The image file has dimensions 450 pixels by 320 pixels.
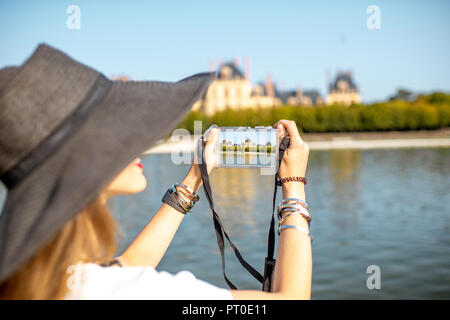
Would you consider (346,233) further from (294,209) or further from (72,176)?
(72,176)

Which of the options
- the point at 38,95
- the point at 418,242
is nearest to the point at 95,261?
the point at 38,95

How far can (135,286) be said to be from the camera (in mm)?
918

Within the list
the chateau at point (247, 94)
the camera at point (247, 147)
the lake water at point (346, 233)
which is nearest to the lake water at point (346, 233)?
the lake water at point (346, 233)

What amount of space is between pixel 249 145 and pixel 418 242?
5814mm

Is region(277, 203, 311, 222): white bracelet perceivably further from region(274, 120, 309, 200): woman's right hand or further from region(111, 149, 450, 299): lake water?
region(111, 149, 450, 299): lake water

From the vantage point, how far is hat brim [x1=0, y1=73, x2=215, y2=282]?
32.5 inches

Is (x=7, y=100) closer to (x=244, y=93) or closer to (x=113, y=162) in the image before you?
(x=113, y=162)

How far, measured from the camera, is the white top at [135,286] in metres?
0.92

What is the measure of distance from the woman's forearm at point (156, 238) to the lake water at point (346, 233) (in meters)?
0.45

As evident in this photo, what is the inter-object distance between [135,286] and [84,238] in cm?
16

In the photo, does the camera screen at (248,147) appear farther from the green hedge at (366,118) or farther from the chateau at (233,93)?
the chateau at (233,93)

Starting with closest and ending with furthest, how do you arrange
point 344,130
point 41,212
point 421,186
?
point 41,212, point 421,186, point 344,130

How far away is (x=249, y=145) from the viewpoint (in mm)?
1229

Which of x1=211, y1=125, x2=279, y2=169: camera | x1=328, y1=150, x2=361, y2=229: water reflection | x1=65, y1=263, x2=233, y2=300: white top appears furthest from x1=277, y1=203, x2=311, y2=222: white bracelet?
x1=328, y1=150, x2=361, y2=229: water reflection
